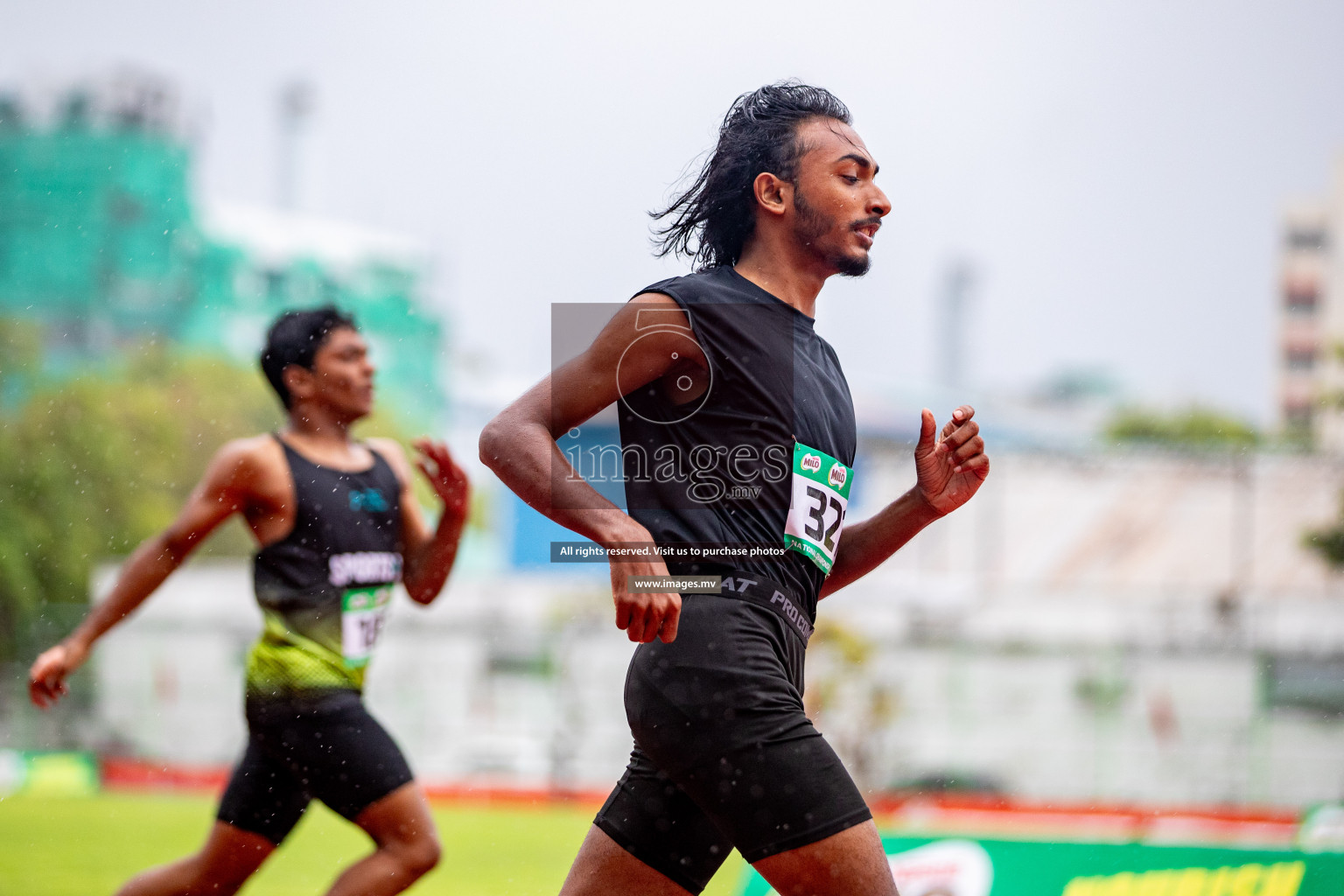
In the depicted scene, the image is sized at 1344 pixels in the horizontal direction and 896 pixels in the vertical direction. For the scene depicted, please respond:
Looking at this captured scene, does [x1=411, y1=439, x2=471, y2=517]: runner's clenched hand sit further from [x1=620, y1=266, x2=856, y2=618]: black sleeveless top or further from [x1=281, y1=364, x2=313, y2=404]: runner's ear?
[x1=620, y1=266, x2=856, y2=618]: black sleeveless top

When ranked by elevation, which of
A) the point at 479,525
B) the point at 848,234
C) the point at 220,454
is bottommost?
the point at 479,525

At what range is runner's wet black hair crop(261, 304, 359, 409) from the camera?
356 cm

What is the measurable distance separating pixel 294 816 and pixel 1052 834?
9727mm

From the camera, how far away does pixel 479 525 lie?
39.3m

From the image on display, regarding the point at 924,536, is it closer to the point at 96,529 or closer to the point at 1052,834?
the point at 1052,834

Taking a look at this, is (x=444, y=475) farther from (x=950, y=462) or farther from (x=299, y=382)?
(x=950, y=462)

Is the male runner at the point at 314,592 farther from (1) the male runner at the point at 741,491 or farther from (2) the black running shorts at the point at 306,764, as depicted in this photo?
(1) the male runner at the point at 741,491

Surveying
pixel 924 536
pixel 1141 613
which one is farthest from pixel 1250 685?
pixel 924 536

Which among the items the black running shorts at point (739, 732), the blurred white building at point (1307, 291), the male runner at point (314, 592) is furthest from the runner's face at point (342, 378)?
the blurred white building at point (1307, 291)

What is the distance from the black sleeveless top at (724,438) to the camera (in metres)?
2.19

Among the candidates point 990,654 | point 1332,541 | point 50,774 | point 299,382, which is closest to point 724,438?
point 299,382

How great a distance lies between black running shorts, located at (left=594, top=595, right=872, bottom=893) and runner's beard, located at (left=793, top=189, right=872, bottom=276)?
0.66 meters

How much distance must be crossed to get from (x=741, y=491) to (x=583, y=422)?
0.94 feet

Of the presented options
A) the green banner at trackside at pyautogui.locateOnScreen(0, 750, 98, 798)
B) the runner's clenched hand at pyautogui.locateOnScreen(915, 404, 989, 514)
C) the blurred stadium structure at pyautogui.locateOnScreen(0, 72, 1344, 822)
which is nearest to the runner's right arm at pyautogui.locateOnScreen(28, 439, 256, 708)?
the runner's clenched hand at pyautogui.locateOnScreen(915, 404, 989, 514)
